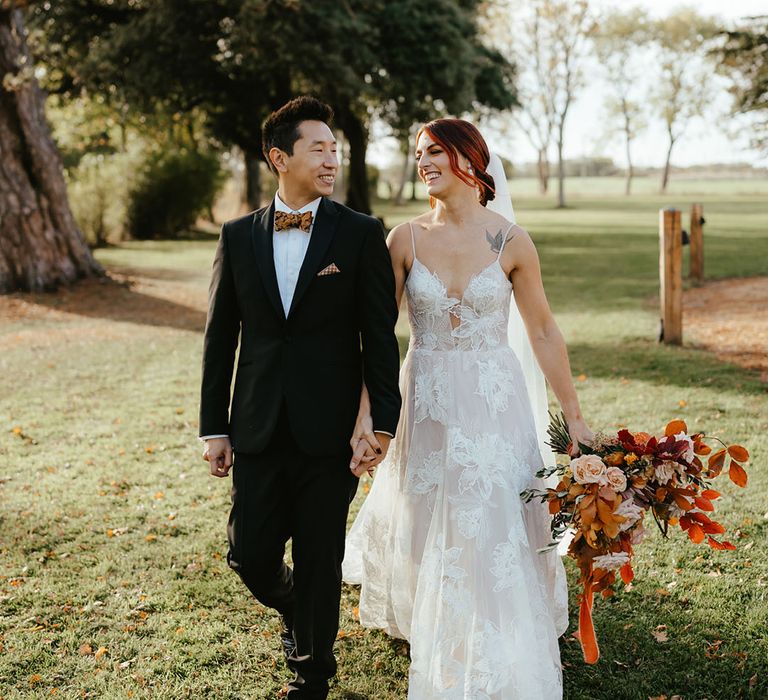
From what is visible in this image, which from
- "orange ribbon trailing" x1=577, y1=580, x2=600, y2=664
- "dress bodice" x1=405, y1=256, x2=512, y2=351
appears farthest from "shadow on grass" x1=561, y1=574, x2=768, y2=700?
"dress bodice" x1=405, y1=256, x2=512, y2=351

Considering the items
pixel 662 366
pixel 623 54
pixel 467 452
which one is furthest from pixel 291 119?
pixel 623 54

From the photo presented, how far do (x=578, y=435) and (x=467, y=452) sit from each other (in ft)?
1.65

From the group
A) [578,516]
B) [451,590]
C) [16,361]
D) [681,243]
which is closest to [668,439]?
[578,516]

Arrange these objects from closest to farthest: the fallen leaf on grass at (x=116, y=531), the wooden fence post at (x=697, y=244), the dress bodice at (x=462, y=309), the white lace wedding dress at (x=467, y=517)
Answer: the white lace wedding dress at (x=467, y=517), the dress bodice at (x=462, y=309), the fallen leaf on grass at (x=116, y=531), the wooden fence post at (x=697, y=244)

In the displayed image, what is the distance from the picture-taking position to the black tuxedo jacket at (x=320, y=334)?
316 centimetres

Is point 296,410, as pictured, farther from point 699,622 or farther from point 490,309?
point 699,622

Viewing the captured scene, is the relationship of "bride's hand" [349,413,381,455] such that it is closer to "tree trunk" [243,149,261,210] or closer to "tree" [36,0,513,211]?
"tree" [36,0,513,211]

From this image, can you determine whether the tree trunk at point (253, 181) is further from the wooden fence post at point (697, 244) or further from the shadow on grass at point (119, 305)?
the wooden fence post at point (697, 244)

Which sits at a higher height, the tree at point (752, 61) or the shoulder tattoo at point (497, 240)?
the tree at point (752, 61)

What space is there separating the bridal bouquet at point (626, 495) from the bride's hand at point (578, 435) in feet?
0.60

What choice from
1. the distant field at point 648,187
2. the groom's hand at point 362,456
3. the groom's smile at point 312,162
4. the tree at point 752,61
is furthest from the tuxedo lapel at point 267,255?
the distant field at point 648,187

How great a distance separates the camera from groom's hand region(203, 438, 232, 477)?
11.2 ft

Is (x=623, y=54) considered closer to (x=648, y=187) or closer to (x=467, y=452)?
(x=648, y=187)

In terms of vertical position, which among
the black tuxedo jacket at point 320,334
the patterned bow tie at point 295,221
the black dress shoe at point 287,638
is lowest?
the black dress shoe at point 287,638
